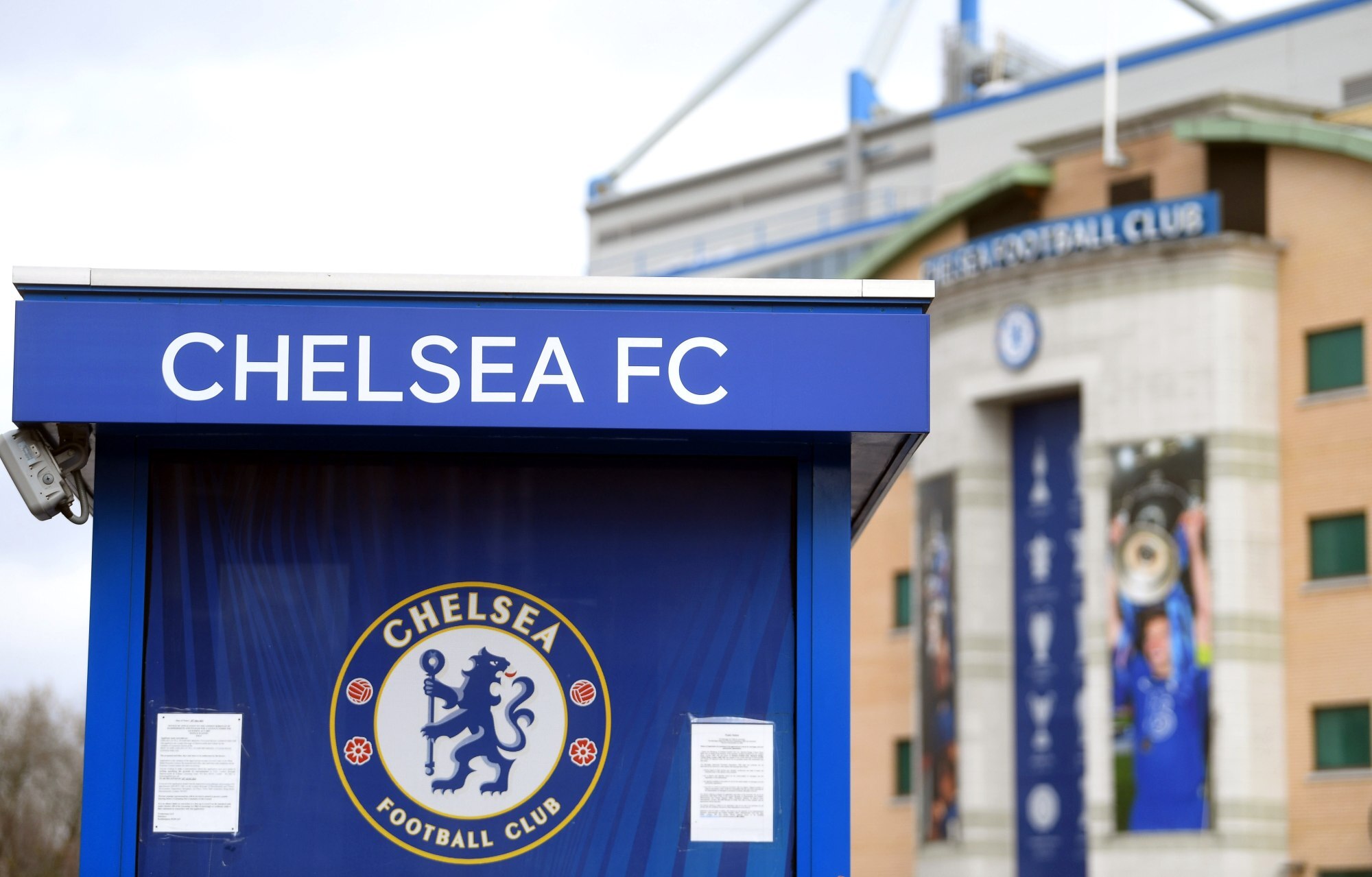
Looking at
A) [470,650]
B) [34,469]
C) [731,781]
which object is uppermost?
[34,469]

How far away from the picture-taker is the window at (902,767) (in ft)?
163

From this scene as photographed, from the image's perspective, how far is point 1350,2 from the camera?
5947cm

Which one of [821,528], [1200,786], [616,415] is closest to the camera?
[616,415]

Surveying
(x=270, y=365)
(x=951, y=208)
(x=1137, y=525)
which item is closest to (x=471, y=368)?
(x=270, y=365)

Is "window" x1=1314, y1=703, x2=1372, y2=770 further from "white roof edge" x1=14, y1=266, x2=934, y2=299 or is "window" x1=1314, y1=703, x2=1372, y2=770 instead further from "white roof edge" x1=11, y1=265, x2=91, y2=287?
"white roof edge" x1=11, y1=265, x2=91, y2=287

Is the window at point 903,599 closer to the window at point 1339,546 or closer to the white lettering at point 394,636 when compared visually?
the window at point 1339,546

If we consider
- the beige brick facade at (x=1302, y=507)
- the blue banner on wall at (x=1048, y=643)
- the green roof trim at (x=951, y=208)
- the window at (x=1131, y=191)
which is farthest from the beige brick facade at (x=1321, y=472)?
the green roof trim at (x=951, y=208)

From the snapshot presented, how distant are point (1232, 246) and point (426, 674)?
3883cm

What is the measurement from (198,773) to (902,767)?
44596 millimetres

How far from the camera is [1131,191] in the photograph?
→ 1788 inches

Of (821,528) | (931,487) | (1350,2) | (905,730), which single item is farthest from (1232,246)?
(821,528)

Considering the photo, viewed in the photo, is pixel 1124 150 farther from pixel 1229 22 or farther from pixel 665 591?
pixel 665 591

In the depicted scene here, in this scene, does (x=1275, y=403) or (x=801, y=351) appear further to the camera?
(x=1275, y=403)

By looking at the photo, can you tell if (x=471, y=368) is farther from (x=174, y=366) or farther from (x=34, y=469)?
(x=34, y=469)
